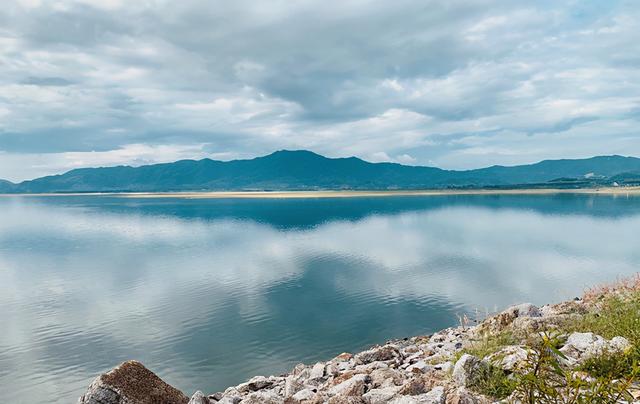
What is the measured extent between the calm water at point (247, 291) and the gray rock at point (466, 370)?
20.6 metres

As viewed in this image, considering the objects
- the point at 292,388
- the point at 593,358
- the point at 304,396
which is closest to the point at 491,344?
the point at 593,358

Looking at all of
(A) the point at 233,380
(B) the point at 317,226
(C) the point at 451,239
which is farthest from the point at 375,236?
(A) the point at 233,380

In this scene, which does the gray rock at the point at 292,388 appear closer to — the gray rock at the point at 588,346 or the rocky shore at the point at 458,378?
the rocky shore at the point at 458,378

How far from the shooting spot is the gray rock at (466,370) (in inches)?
370

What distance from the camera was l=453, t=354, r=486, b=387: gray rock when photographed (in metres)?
9.39

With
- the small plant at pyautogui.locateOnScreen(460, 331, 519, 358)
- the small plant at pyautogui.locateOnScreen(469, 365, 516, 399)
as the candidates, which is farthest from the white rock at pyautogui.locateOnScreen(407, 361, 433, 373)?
the small plant at pyautogui.locateOnScreen(469, 365, 516, 399)

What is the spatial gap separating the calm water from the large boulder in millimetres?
15331

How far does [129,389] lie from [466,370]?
9079mm

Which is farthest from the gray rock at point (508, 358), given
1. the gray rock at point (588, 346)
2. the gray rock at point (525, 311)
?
the gray rock at point (525, 311)

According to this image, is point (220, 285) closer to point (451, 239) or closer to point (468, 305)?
point (468, 305)

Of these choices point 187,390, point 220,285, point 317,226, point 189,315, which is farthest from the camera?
point 317,226

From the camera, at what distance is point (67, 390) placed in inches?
1032

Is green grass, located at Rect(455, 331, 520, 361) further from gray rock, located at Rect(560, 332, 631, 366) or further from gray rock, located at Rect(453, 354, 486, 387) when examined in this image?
gray rock, located at Rect(453, 354, 486, 387)

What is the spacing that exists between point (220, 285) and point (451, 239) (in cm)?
5563
